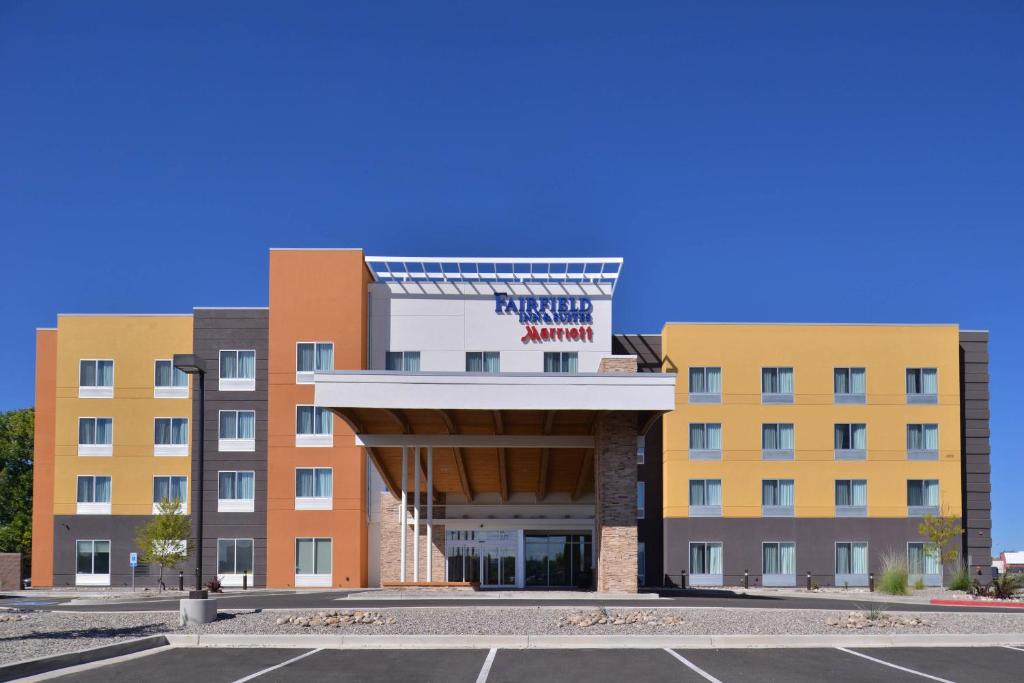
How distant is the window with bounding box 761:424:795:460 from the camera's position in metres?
48.8

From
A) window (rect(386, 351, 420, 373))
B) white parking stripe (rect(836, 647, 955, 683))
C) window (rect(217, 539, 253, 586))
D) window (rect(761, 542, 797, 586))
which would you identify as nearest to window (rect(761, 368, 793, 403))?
window (rect(761, 542, 797, 586))

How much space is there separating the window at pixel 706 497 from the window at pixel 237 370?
19.9 meters

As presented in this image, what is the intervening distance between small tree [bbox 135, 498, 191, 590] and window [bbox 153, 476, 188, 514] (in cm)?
269

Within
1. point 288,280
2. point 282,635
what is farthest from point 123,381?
point 282,635

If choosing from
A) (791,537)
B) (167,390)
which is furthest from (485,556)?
(167,390)

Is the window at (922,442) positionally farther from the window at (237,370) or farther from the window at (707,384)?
the window at (237,370)

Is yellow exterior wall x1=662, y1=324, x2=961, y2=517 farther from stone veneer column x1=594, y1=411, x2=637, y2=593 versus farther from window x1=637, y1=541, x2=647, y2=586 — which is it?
stone veneer column x1=594, y1=411, x2=637, y2=593

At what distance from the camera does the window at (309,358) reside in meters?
47.2

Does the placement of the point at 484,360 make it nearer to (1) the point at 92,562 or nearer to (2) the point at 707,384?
(2) the point at 707,384

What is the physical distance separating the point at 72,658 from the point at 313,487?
31.2 meters

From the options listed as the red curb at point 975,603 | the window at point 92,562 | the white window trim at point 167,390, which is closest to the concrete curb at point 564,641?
the red curb at point 975,603

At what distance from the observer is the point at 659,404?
29.4m

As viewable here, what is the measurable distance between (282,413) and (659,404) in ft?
74.3

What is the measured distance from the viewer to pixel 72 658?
1608cm
